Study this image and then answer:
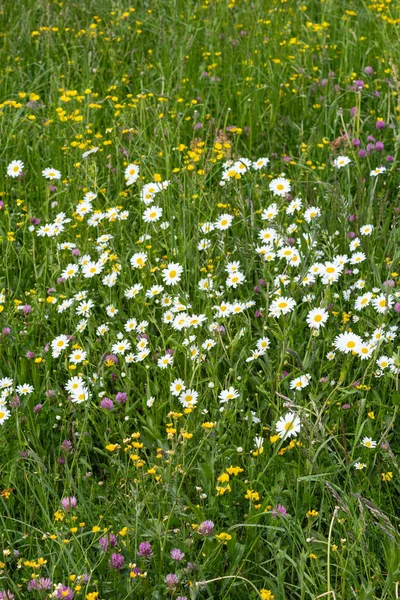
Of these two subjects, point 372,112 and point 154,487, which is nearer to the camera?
point 154,487

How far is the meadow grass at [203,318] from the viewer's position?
1986 millimetres

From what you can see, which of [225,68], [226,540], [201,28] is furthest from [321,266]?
[201,28]

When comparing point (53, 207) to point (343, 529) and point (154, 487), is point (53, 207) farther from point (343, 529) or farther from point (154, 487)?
point (343, 529)

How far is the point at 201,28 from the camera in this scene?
444 centimetres

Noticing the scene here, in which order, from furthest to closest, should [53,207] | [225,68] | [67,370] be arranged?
1. [225,68]
2. [53,207]
3. [67,370]

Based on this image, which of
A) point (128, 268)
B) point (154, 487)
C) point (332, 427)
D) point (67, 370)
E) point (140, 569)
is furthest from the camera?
point (128, 268)

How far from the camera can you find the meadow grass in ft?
6.52

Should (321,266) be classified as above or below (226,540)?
above

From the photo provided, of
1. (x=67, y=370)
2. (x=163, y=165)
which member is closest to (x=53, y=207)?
(x=163, y=165)

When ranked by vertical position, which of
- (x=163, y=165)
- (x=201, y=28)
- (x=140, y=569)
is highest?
(x=201, y=28)

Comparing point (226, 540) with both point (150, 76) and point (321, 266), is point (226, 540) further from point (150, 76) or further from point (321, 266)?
point (150, 76)

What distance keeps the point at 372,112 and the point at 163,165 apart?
103cm

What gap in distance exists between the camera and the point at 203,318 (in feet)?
8.54

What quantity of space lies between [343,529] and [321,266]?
0.94 m
